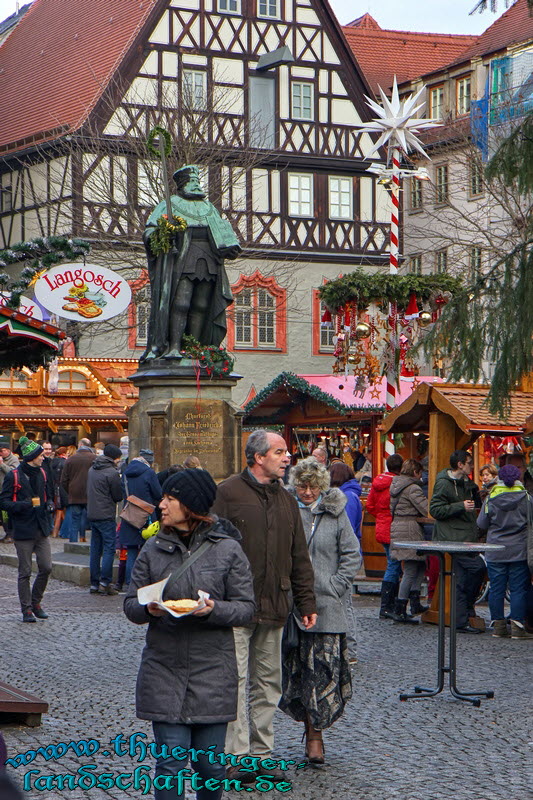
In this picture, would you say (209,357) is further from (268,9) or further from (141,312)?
(268,9)

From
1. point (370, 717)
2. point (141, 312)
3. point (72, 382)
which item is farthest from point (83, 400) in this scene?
point (370, 717)

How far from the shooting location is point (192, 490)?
5230mm

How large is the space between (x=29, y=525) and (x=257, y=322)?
2885 centimetres

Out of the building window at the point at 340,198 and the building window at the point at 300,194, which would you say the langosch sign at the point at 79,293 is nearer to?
the building window at the point at 300,194

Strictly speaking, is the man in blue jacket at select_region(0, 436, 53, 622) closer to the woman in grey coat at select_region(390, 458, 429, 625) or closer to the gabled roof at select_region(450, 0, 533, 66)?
the woman in grey coat at select_region(390, 458, 429, 625)

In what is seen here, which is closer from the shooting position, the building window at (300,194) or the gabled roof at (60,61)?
the gabled roof at (60,61)

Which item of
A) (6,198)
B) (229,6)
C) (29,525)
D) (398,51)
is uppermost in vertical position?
(398,51)

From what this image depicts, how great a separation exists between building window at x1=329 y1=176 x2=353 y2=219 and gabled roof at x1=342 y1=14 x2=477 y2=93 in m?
8.59

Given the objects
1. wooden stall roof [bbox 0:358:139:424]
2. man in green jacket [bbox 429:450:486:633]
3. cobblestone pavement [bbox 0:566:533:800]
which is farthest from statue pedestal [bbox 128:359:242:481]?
wooden stall roof [bbox 0:358:139:424]

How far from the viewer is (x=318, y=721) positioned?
7.16 meters

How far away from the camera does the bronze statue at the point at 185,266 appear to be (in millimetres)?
17031

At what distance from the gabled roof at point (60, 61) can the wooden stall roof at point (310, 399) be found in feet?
43.0

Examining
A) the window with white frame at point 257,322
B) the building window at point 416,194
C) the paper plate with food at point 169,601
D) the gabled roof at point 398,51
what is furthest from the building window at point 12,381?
the paper plate with food at point 169,601

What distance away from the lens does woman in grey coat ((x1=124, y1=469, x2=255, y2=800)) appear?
5.02 m
